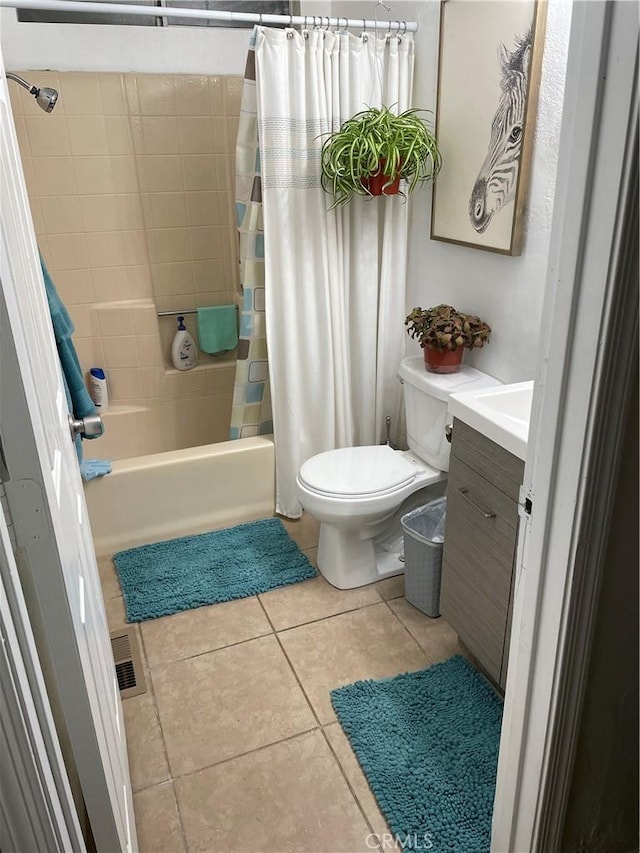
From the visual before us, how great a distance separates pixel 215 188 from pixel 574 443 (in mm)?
2589

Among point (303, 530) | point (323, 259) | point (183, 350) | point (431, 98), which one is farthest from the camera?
point (183, 350)

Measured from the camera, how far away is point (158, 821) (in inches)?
60.7

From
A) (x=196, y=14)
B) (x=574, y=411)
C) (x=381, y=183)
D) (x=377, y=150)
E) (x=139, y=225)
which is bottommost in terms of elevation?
(x=574, y=411)

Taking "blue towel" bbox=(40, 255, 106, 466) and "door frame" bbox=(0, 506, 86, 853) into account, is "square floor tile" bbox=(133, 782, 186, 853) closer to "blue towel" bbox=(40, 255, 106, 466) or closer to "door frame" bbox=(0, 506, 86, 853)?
"door frame" bbox=(0, 506, 86, 853)

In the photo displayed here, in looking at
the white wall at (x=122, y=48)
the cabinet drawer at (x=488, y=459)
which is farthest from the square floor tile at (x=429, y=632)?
the white wall at (x=122, y=48)

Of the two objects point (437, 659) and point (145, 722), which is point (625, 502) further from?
point (145, 722)

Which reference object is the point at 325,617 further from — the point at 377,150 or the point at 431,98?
the point at 431,98

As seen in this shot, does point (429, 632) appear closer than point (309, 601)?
Yes

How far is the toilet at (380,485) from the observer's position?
2172mm

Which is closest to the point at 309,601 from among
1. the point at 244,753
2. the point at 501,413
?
the point at 244,753

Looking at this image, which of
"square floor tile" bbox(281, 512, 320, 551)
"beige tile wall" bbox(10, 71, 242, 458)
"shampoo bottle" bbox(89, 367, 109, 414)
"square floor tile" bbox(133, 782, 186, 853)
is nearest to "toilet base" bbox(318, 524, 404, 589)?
"square floor tile" bbox(281, 512, 320, 551)

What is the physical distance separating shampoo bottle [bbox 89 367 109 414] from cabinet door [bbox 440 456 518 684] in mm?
1886

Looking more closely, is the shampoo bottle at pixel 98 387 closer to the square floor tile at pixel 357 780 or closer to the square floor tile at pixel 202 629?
the square floor tile at pixel 202 629

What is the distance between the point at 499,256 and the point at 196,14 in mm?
1238
